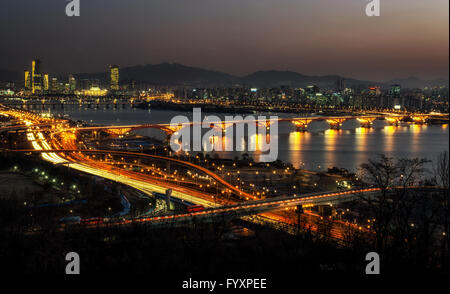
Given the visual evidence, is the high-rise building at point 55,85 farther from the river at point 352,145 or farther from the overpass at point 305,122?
the overpass at point 305,122

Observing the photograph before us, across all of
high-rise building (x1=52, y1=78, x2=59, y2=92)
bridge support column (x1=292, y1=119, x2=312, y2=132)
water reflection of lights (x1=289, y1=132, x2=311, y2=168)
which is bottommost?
water reflection of lights (x1=289, y1=132, x2=311, y2=168)

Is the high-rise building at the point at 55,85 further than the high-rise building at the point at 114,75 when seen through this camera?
No

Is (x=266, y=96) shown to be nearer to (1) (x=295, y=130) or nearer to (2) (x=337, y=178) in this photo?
(1) (x=295, y=130)

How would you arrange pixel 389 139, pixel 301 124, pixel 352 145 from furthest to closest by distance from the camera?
pixel 301 124
pixel 389 139
pixel 352 145

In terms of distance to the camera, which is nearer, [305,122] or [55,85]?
[305,122]

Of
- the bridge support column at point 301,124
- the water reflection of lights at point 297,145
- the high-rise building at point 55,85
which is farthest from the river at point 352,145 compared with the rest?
the high-rise building at point 55,85

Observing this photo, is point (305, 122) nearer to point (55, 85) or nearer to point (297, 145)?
point (297, 145)

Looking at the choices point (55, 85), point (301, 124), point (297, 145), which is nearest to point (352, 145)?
point (297, 145)

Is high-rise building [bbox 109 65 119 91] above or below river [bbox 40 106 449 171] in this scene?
above

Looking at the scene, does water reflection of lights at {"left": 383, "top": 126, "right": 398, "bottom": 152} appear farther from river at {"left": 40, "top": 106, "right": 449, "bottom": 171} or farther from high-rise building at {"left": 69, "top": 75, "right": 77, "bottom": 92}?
high-rise building at {"left": 69, "top": 75, "right": 77, "bottom": 92}

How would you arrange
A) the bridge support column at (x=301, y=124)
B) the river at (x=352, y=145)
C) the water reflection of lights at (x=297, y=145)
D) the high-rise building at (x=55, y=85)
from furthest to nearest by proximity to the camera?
1. the high-rise building at (x=55, y=85)
2. the bridge support column at (x=301, y=124)
3. the river at (x=352, y=145)
4. the water reflection of lights at (x=297, y=145)

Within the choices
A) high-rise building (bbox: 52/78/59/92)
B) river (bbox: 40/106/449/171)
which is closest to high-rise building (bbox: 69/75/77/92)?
high-rise building (bbox: 52/78/59/92)
